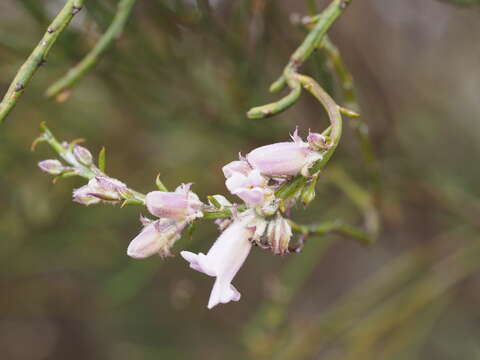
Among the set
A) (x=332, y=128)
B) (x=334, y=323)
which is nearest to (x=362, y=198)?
(x=334, y=323)

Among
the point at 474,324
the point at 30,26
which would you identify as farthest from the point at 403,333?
the point at 30,26

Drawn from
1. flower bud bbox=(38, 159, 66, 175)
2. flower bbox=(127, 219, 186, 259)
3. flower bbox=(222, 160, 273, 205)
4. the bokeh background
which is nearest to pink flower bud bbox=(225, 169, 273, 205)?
flower bbox=(222, 160, 273, 205)

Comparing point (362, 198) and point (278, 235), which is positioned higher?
point (278, 235)

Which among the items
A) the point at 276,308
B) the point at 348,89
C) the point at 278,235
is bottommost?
the point at 276,308

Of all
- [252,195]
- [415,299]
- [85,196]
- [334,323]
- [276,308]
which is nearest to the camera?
[252,195]

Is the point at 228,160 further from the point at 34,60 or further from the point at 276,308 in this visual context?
the point at 34,60

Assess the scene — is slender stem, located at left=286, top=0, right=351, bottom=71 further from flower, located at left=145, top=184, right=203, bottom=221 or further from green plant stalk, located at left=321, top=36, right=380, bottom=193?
flower, located at left=145, top=184, right=203, bottom=221

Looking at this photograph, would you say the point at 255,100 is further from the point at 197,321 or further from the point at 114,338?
the point at 114,338
